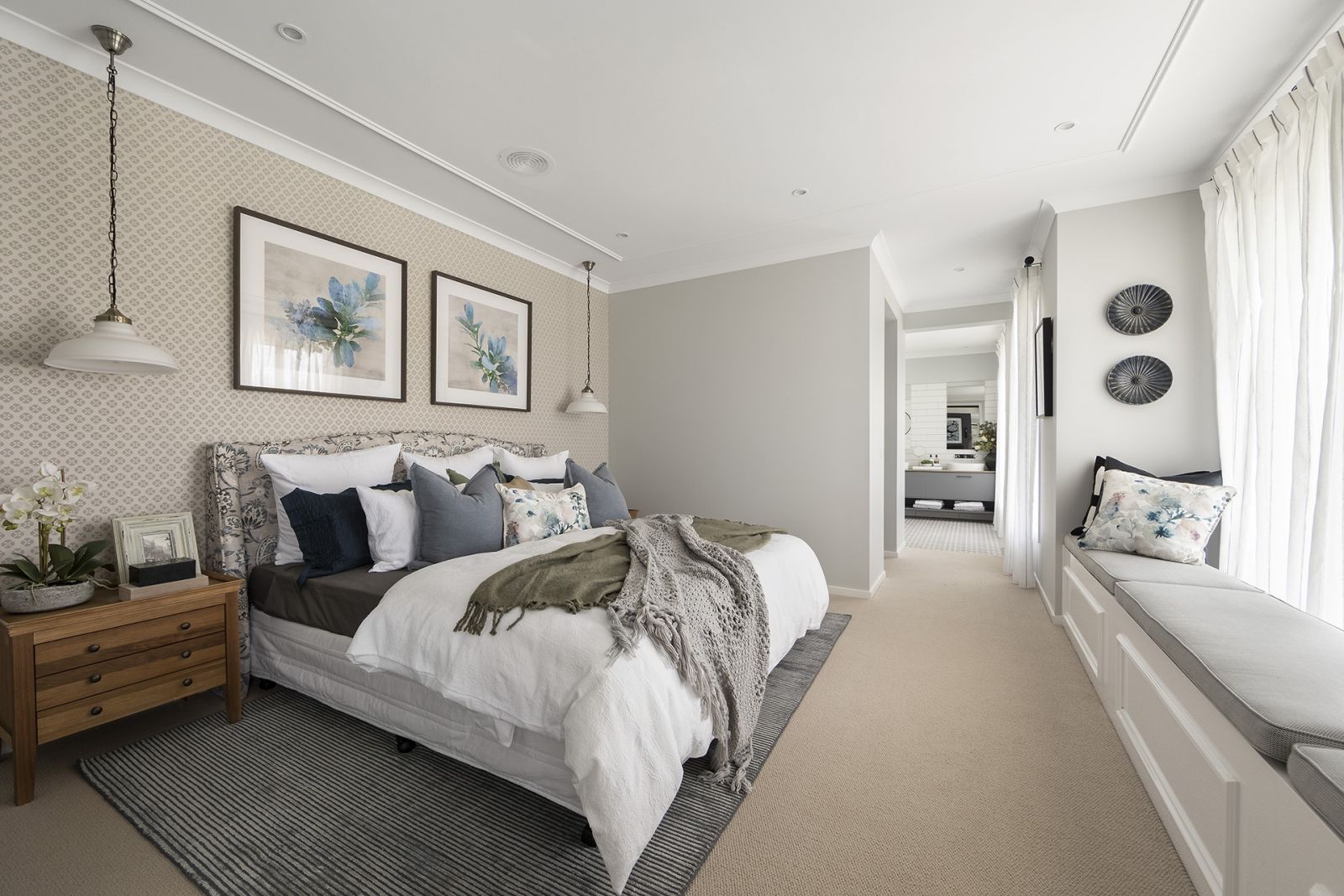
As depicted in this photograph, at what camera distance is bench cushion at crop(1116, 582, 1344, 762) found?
3.80 feet

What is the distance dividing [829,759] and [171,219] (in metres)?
3.56

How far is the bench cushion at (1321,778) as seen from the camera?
0.94 m

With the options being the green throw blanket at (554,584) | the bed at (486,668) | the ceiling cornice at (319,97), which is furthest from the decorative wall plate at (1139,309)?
the ceiling cornice at (319,97)

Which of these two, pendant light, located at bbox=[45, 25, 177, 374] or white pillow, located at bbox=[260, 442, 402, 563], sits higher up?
pendant light, located at bbox=[45, 25, 177, 374]

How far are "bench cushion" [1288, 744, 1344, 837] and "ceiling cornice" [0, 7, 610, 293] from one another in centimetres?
415

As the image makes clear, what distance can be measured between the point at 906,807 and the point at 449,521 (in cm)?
212

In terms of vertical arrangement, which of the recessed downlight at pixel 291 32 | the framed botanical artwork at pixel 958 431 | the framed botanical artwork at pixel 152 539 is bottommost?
the framed botanical artwork at pixel 152 539

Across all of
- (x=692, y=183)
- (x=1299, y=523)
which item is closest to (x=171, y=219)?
(x=692, y=183)

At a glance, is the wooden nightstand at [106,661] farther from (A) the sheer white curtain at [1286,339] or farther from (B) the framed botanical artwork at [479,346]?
(A) the sheer white curtain at [1286,339]

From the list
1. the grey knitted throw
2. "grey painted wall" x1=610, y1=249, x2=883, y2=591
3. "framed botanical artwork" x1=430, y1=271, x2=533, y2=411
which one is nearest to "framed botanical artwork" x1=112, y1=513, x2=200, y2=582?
"framed botanical artwork" x1=430, y1=271, x2=533, y2=411

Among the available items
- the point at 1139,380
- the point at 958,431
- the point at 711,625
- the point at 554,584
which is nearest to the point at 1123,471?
the point at 1139,380

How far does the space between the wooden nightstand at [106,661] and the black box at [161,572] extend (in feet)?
0.24

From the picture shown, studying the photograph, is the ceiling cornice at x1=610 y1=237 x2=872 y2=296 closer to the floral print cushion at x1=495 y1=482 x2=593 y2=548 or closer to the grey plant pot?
the floral print cushion at x1=495 y1=482 x2=593 y2=548

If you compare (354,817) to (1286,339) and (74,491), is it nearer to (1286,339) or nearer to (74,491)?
(74,491)
